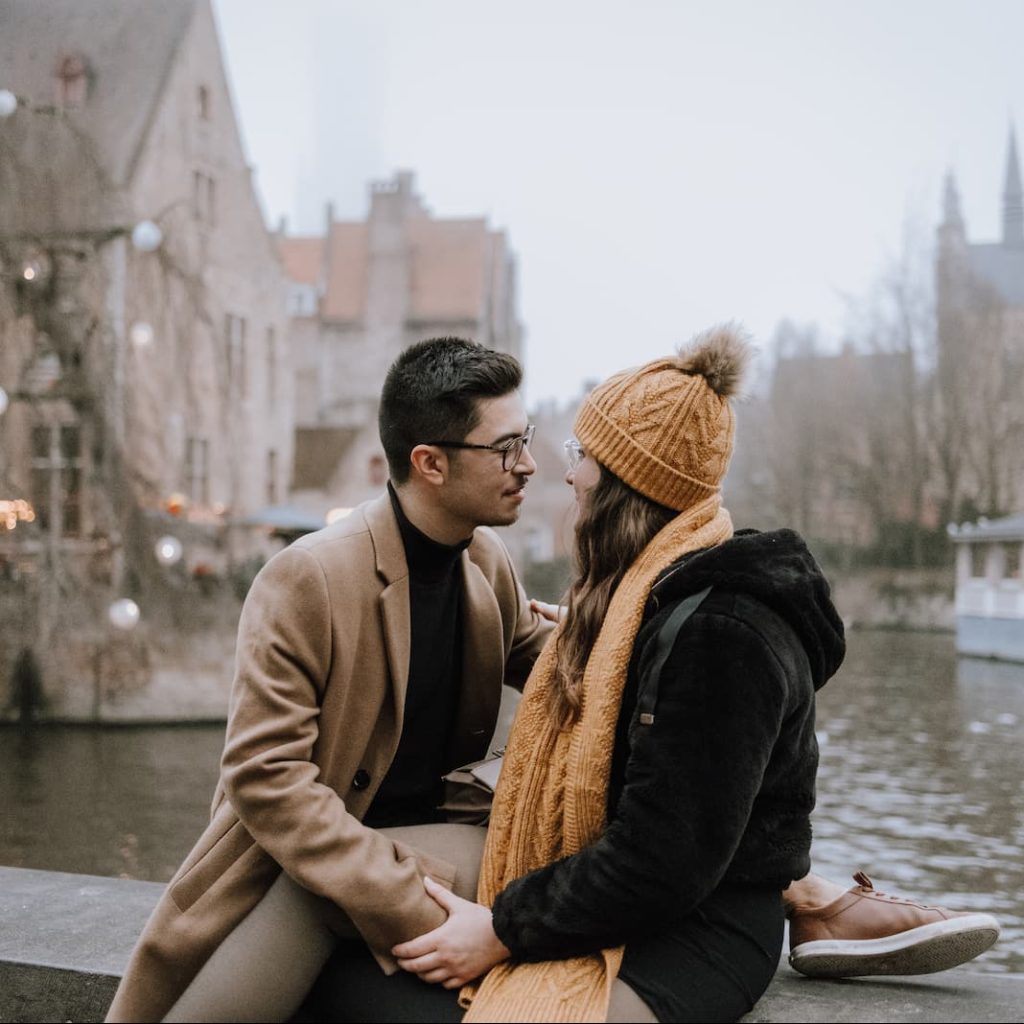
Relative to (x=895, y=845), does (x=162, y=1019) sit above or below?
above

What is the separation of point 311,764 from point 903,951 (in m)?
0.94

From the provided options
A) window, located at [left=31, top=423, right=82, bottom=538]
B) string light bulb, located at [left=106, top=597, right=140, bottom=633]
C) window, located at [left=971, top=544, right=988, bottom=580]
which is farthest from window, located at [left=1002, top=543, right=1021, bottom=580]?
window, located at [left=31, top=423, right=82, bottom=538]

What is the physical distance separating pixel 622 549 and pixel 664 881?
487 mm

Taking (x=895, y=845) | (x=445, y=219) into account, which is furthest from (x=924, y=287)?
(x=895, y=845)

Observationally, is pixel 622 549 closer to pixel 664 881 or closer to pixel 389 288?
pixel 664 881

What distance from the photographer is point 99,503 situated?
14852mm

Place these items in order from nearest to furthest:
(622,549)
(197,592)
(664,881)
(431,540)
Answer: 1. (664,881)
2. (622,549)
3. (431,540)
4. (197,592)

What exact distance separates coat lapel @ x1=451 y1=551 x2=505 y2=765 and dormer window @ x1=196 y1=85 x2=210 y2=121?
815 inches

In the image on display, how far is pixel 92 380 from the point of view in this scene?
1479 cm

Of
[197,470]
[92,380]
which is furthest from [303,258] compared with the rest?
[92,380]

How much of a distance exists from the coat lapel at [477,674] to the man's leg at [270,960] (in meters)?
0.42

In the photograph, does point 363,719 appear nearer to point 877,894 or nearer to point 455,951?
point 455,951

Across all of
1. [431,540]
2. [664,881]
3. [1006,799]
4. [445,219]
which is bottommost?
[1006,799]

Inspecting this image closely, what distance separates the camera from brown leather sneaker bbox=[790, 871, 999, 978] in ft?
→ 6.42
